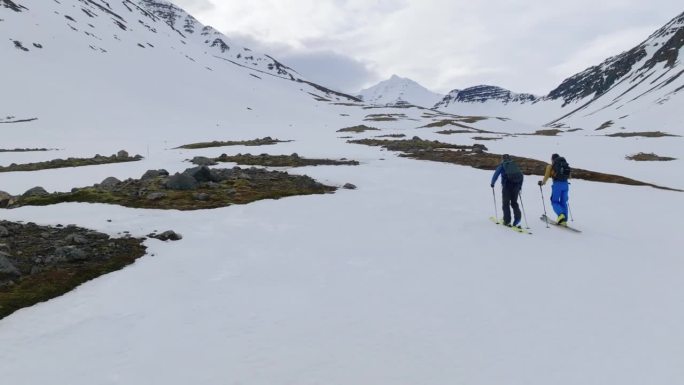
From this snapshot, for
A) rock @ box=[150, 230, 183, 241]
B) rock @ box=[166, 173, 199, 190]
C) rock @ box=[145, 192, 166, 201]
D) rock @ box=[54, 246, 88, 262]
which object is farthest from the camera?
rock @ box=[166, 173, 199, 190]

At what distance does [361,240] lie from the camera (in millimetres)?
14172

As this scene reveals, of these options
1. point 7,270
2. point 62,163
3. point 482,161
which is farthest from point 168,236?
point 482,161

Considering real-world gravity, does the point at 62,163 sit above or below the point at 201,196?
above

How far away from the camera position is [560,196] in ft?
58.2

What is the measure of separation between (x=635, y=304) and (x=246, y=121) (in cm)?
9613

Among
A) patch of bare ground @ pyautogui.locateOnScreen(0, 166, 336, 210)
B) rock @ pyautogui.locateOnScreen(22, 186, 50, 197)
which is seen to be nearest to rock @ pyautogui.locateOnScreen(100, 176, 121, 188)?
patch of bare ground @ pyautogui.locateOnScreen(0, 166, 336, 210)

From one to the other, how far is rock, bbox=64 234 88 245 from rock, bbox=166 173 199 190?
8.36 m

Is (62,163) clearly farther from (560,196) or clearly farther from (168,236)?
(560,196)

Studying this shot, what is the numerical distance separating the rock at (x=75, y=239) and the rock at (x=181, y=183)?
836 cm

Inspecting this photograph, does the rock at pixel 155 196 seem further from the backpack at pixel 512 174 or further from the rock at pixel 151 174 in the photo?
the backpack at pixel 512 174

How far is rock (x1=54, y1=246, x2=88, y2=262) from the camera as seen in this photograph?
11124 millimetres

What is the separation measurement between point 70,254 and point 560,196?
1629cm

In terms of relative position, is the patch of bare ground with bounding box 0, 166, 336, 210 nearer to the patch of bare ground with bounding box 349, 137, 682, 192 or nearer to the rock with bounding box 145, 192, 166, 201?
the rock with bounding box 145, 192, 166, 201

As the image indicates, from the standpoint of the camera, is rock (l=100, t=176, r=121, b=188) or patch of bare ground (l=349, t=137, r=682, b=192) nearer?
rock (l=100, t=176, r=121, b=188)
